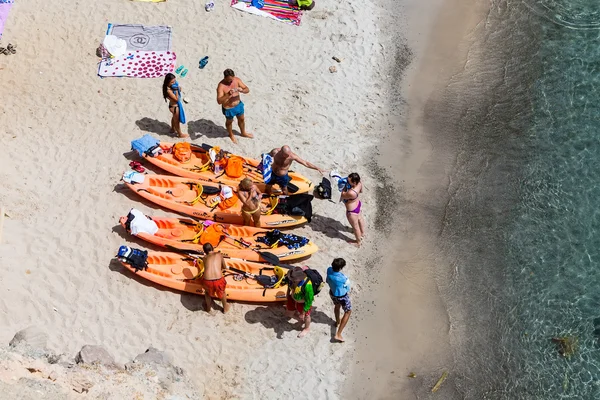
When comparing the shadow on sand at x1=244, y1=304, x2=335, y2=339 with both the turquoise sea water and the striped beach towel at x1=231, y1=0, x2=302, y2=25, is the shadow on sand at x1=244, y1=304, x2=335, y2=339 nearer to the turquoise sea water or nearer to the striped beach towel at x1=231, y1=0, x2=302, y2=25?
the turquoise sea water

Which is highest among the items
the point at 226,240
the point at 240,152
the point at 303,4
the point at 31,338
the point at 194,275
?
the point at 303,4

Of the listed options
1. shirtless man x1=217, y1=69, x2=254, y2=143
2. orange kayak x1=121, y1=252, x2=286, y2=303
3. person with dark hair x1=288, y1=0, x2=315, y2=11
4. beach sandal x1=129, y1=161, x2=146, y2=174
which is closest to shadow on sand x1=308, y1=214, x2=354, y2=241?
orange kayak x1=121, y1=252, x2=286, y2=303

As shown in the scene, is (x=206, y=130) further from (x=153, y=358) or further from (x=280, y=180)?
(x=153, y=358)

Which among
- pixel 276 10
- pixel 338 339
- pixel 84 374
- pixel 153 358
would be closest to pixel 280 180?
pixel 338 339

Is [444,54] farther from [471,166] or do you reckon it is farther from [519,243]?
[519,243]

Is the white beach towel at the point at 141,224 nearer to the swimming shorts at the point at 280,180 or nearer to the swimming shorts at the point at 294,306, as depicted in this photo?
the swimming shorts at the point at 280,180

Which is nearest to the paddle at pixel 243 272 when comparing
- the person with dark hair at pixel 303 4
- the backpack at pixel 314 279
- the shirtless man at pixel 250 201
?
the shirtless man at pixel 250 201
